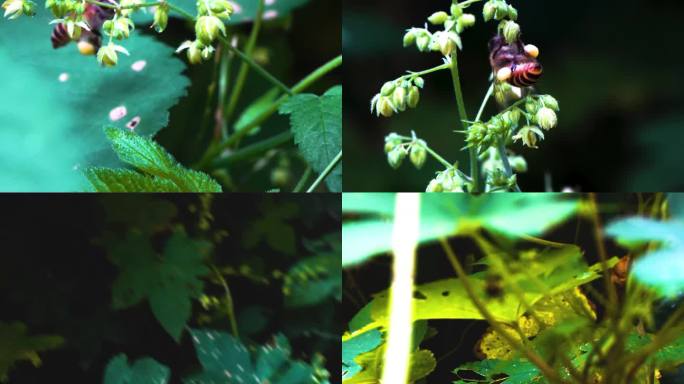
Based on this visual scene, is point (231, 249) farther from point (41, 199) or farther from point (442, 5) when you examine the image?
point (442, 5)

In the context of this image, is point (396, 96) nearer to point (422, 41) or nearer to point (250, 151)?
point (422, 41)

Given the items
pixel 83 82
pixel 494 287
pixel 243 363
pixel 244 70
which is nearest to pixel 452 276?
pixel 494 287

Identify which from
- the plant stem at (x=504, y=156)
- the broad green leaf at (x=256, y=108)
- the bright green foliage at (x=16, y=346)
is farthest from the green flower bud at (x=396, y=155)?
the bright green foliage at (x=16, y=346)

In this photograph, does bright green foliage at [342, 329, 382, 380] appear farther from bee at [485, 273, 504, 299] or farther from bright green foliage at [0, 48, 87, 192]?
bright green foliage at [0, 48, 87, 192]

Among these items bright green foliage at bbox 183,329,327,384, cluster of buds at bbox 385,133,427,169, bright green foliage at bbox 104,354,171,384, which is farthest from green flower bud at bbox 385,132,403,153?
bright green foliage at bbox 104,354,171,384

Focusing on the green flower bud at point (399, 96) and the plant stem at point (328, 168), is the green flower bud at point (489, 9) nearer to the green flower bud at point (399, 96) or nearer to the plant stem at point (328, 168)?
the green flower bud at point (399, 96)

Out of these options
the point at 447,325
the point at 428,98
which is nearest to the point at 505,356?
the point at 447,325
